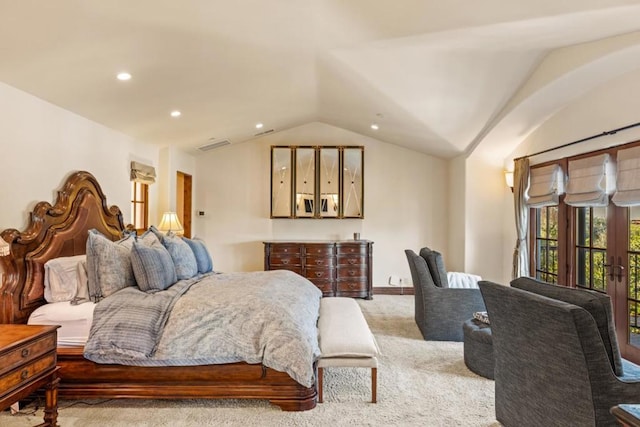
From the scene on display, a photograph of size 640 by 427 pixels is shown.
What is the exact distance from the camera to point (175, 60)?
10.8 ft

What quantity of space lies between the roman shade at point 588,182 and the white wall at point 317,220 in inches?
116

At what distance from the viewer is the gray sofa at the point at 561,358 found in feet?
5.72

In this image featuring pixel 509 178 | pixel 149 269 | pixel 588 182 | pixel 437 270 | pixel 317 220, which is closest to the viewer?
pixel 149 269

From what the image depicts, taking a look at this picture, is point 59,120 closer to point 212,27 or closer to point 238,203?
point 212,27

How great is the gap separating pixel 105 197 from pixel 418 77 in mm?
3508

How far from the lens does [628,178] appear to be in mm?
3400

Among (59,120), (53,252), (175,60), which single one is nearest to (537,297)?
(175,60)

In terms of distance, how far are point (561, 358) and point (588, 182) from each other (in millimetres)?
2790

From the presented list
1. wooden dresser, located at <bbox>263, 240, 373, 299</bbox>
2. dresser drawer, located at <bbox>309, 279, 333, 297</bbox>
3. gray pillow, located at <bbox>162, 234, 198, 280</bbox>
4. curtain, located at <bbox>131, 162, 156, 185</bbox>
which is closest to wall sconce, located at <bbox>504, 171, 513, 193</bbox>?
wooden dresser, located at <bbox>263, 240, 373, 299</bbox>

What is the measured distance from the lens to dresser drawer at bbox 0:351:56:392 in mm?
2049

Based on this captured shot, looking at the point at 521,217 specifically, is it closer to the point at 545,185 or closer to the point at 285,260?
the point at 545,185

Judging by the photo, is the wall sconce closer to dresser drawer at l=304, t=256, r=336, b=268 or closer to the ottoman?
the ottoman

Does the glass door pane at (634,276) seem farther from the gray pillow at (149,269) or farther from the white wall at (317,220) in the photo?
the gray pillow at (149,269)

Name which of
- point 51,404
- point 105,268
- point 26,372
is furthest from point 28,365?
point 105,268
